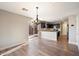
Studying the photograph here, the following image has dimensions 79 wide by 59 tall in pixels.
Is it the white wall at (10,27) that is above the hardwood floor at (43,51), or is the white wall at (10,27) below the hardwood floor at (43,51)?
above

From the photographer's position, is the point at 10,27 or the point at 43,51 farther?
the point at 10,27

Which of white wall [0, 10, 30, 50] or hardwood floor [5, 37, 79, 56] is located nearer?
hardwood floor [5, 37, 79, 56]

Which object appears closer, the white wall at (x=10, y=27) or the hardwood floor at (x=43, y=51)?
the hardwood floor at (x=43, y=51)

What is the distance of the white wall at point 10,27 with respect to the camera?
2544 mm

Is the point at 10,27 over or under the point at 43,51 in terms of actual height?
over

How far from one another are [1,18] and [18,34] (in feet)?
2.08

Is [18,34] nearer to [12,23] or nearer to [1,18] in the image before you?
[12,23]

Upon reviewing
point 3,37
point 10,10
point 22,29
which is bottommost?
point 3,37

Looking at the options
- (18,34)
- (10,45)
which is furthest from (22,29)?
(10,45)

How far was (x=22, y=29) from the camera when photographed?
2799 mm

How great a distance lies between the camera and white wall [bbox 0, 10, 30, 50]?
2544mm

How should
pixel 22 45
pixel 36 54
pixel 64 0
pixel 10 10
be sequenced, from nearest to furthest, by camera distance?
pixel 64 0
pixel 36 54
pixel 10 10
pixel 22 45

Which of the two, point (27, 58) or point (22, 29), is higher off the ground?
point (22, 29)

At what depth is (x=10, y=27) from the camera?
8.49ft
